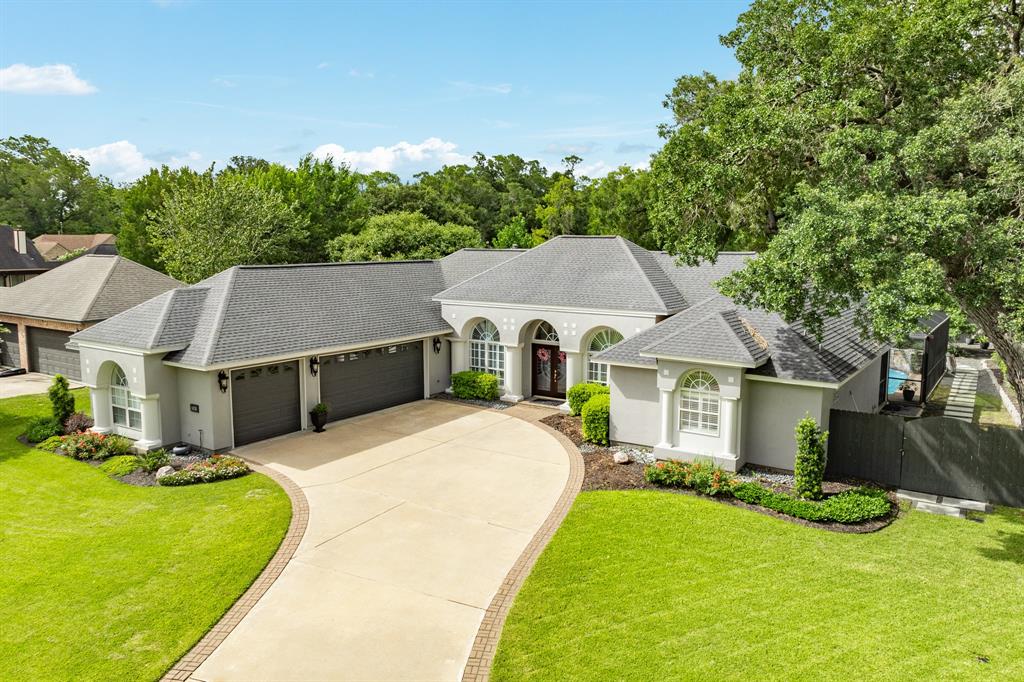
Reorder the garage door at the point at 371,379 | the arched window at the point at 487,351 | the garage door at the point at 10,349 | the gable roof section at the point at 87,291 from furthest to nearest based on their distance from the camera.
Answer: the garage door at the point at 10,349 < the gable roof section at the point at 87,291 < the arched window at the point at 487,351 < the garage door at the point at 371,379

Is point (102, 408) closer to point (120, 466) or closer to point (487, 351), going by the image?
point (120, 466)

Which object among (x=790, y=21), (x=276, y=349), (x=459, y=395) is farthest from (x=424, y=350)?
(x=790, y=21)

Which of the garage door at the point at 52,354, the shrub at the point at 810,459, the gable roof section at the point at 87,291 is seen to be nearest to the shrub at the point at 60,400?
the gable roof section at the point at 87,291

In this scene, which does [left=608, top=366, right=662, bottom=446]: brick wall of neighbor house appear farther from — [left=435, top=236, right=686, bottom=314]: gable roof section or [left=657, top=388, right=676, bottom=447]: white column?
[left=435, top=236, right=686, bottom=314]: gable roof section

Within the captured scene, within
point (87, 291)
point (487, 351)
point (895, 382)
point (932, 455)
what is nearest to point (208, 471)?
point (487, 351)

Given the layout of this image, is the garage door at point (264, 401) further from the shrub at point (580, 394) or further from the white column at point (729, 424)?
the white column at point (729, 424)

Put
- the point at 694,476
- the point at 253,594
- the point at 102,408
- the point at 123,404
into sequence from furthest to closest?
the point at 102,408 → the point at 123,404 → the point at 694,476 → the point at 253,594

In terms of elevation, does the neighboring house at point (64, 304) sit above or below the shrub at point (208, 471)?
above

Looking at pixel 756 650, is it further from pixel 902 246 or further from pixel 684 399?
pixel 684 399
